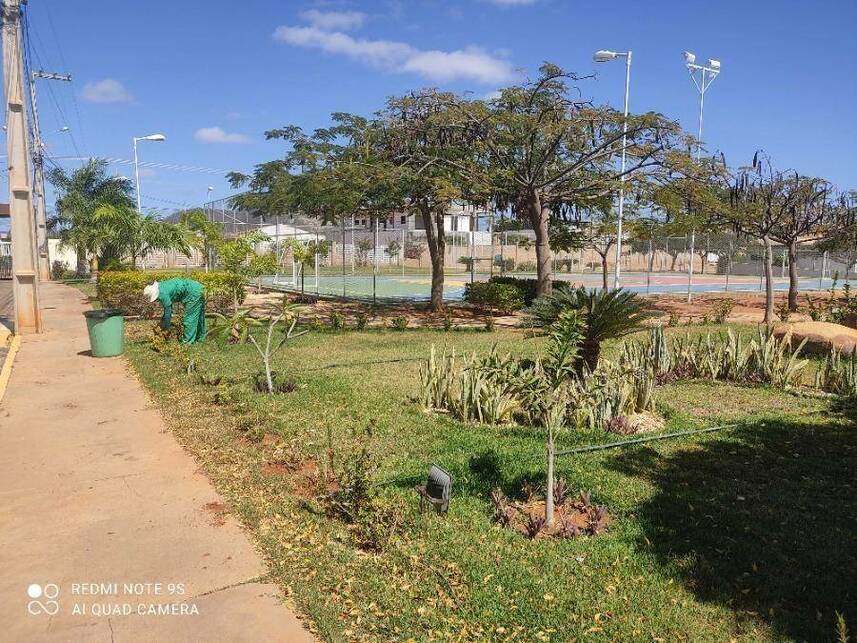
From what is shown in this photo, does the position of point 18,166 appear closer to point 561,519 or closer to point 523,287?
point 523,287

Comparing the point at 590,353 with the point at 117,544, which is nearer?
the point at 117,544

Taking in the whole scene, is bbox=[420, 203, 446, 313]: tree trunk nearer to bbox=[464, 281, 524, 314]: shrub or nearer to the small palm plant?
bbox=[464, 281, 524, 314]: shrub

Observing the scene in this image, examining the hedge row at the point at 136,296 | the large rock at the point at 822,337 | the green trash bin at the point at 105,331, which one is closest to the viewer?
the large rock at the point at 822,337

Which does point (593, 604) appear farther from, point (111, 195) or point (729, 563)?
point (111, 195)

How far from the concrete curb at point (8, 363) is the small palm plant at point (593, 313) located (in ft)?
22.0

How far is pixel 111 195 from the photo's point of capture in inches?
1409

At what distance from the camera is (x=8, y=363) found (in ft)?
34.2

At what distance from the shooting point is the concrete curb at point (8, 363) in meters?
8.90

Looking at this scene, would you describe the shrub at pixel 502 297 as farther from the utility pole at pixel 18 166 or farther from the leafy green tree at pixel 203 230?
the utility pole at pixel 18 166

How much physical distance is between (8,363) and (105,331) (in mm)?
1470

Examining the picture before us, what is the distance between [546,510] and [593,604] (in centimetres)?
94

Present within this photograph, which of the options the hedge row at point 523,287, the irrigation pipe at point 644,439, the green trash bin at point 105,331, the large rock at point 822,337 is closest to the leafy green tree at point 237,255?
the green trash bin at point 105,331

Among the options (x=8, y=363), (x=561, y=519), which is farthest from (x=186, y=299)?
(x=561, y=519)

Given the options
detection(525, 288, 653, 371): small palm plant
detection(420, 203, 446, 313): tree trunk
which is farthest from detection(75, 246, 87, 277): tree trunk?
detection(525, 288, 653, 371): small palm plant
